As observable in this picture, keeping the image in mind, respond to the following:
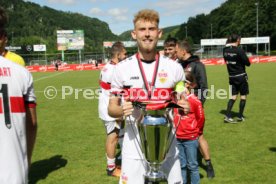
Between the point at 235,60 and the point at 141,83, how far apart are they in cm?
710

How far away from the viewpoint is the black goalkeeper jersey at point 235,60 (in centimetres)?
929

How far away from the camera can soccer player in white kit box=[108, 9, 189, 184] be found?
117 inches

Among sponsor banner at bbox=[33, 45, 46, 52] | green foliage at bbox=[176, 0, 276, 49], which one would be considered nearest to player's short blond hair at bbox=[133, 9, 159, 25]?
sponsor banner at bbox=[33, 45, 46, 52]

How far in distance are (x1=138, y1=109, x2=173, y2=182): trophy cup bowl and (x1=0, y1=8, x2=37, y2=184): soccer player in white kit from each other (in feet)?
3.03

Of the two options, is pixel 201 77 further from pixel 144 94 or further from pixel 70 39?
pixel 70 39

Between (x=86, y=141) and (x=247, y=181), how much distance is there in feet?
14.0

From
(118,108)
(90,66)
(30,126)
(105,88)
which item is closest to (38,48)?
(90,66)

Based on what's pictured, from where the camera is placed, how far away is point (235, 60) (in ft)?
31.1

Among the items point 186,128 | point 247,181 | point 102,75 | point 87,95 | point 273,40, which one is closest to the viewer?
point 186,128

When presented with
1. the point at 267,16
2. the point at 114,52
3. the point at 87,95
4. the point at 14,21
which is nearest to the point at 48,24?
the point at 14,21

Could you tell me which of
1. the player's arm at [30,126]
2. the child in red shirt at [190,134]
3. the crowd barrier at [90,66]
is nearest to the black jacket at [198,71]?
the child in red shirt at [190,134]

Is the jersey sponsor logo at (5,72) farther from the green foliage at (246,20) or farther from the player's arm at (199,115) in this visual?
the green foliage at (246,20)

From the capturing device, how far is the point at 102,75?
595cm

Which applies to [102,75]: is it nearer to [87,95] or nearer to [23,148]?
[23,148]
